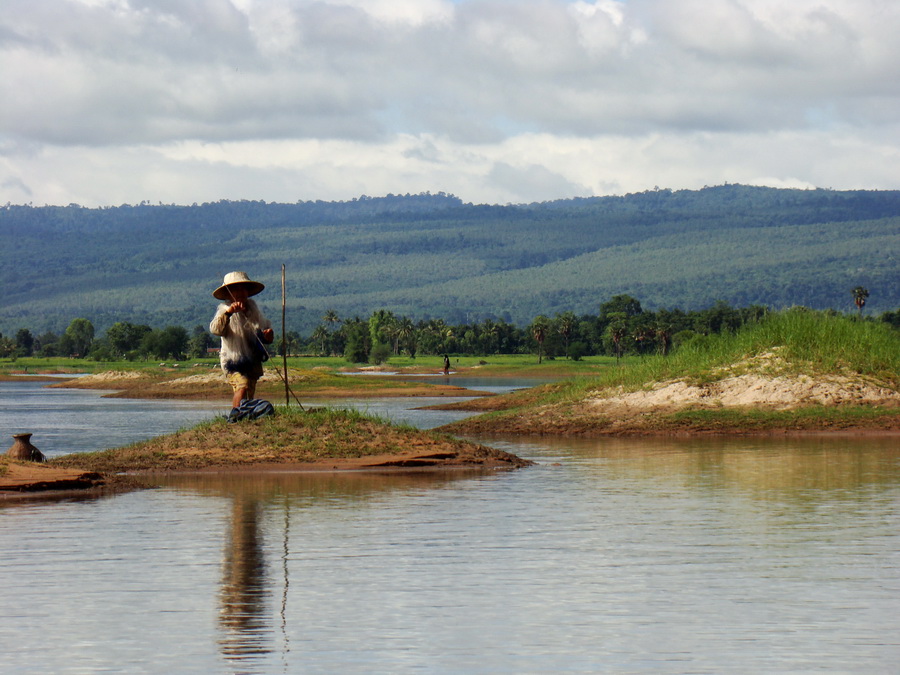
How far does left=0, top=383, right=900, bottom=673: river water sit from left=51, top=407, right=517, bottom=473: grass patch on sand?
4.98 ft

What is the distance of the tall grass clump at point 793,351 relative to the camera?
137ft

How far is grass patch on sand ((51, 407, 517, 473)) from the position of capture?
83.7 feet

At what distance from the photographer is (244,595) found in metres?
13.0

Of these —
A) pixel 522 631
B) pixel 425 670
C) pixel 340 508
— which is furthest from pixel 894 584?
pixel 340 508

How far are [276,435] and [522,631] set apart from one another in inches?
598

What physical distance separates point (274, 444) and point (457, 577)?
12264 millimetres

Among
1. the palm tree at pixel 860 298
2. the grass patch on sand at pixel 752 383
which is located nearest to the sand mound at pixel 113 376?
the palm tree at pixel 860 298

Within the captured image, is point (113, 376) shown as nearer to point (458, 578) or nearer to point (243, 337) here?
point (243, 337)

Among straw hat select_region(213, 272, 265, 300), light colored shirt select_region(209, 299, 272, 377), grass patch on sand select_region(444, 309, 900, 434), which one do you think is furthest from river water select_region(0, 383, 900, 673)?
grass patch on sand select_region(444, 309, 900, 434)

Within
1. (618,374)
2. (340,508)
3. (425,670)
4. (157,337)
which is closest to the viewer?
(425,670)

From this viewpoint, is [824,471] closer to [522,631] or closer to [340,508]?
[340,508]

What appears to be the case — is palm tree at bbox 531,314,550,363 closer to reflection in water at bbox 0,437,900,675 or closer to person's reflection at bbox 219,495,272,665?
reflection in water at bbox 0,437,900,675

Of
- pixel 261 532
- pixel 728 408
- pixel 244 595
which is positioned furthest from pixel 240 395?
pixel 728 408

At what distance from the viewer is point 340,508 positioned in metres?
19.8
